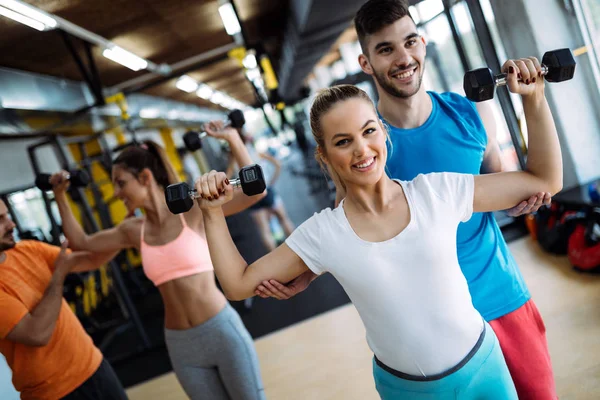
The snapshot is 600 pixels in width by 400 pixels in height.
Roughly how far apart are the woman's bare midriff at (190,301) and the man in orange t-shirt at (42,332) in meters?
0.49

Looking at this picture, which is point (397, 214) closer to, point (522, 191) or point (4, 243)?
point (522, 191)

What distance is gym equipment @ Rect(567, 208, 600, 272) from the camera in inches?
126

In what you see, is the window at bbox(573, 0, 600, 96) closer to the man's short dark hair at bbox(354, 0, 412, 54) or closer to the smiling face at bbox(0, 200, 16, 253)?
the man's short dark hair at bbox(354, 0, 412, 54)

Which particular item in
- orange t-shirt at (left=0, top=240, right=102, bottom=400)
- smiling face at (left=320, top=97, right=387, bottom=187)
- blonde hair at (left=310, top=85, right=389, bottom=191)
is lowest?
orange t-shirt at (left=0, top=240, right=102, bottom=400)

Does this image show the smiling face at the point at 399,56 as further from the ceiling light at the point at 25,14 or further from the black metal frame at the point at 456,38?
the ceiling light at the point at 25,14

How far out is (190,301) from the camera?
2.01 meters

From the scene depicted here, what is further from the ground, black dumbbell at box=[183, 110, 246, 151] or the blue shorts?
black dumbbell at box=[183, 110, 246, 151]

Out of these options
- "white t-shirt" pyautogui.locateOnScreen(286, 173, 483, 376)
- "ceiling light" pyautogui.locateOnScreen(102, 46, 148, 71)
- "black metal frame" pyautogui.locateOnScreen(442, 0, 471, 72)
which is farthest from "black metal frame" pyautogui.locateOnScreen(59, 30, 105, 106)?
"white t-shirt" pyautogui.locateOnScreen(286, 173, 483, 376)

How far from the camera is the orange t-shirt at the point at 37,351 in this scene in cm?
207

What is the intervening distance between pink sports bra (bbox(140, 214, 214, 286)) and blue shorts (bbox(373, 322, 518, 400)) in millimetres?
1026

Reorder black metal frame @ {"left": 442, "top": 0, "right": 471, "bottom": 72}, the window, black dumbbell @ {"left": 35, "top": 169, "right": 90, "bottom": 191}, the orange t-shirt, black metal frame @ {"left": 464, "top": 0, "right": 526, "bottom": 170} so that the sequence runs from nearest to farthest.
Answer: the orange t-shirt → black dumbbell @ {"left": 35, "top": 169, "right": 90, "bottom": 191} → black metal frame @ {"left": 464, "top": 0, "right": 526, "bottom": 170} → black metal frame @ {"left": 442, "top": 0, "right": 471, "bottom": 72} → the window

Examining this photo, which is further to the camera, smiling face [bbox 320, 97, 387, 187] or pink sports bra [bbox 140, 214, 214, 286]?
pink sports bra [bbox 140, 214, 214, 286]

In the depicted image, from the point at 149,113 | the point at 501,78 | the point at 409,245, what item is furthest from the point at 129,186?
the point at 149,113

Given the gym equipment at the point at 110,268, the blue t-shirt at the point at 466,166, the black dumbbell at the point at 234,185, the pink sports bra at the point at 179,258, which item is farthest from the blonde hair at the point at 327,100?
the gym equipment at the point at 110,268
